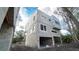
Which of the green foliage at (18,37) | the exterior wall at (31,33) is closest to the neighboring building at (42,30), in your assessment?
the exterior wall at (31,33)

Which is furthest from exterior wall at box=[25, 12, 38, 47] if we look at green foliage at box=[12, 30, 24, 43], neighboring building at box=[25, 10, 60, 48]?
green foliage at box=[12, 30, 24, 43]

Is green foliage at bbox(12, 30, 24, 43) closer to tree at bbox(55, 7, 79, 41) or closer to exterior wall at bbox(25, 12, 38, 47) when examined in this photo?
exterior wall at bbox(25, 12, 38, 47)

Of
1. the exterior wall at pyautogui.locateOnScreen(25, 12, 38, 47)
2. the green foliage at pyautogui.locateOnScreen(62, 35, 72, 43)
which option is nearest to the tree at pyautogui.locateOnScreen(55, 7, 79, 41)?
the green foliage at pyautogui.locateOnScreen(62, 35, 72, 43)

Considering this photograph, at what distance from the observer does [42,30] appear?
240 cm

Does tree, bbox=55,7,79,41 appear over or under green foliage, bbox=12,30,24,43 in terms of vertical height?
over

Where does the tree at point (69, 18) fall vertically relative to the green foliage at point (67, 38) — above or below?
above

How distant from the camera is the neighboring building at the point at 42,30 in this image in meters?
2.38

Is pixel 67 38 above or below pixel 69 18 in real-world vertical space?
below

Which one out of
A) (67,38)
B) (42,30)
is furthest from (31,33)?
(67,38)

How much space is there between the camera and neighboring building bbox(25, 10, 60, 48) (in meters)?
2.38

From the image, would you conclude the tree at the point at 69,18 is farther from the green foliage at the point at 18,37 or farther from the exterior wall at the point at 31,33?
the green foliage at the point at 18,37

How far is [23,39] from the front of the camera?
2371 millimetres

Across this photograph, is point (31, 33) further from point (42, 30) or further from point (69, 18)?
point (69, 18)
